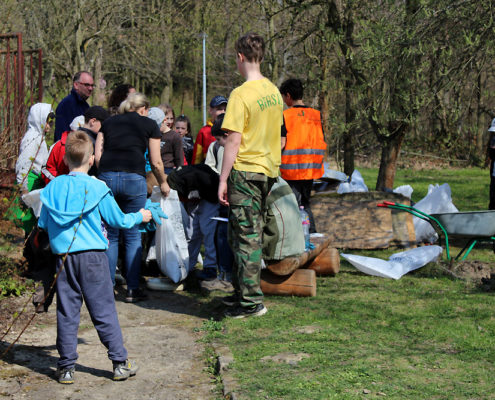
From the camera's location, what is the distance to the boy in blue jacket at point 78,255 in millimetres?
3967

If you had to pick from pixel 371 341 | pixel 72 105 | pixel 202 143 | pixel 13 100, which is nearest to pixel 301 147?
pixel 202 143

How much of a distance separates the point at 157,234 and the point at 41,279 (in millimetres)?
2288

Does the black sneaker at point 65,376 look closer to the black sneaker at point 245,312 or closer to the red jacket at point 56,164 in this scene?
the black sneaker at point 245,312

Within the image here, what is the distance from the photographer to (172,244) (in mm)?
6484

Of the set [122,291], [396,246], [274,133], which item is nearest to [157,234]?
[122,291]

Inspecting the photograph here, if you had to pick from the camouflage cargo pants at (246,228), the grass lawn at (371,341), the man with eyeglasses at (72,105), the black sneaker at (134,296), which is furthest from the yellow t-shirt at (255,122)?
the man with eyeglasses at (72,105)

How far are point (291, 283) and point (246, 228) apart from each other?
3.51 ft

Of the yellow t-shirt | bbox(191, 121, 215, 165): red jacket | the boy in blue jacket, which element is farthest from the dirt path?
bbox(191, 121, 215, 165): red jacket

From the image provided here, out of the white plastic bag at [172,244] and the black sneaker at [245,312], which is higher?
the white plastic bag at [172,244]

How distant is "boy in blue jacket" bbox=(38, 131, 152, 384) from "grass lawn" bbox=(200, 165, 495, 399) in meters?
0.88

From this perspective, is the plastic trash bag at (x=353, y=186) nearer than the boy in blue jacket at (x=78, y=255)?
No

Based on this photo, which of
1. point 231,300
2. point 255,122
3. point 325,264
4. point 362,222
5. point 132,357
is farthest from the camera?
point 362,222

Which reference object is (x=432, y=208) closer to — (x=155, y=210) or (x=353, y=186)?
(x=353, y=186)

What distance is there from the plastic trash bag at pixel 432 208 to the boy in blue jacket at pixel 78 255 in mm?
5726
